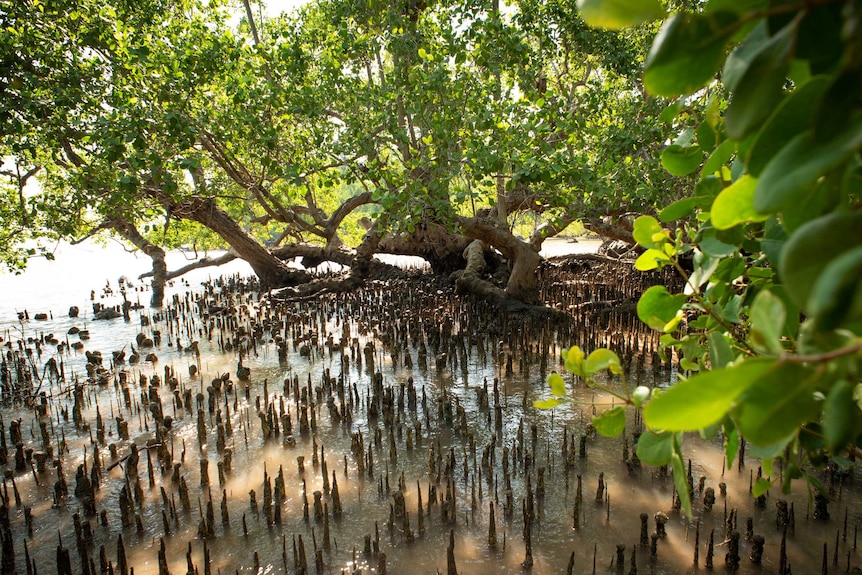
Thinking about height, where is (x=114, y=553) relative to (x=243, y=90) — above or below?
below

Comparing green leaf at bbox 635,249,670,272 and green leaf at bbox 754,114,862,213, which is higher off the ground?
green leaf at bbox 754,114,862,213

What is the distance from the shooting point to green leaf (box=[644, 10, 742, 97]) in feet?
1.29

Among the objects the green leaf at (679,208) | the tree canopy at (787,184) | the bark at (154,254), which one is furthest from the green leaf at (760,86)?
the bark at (154,254)

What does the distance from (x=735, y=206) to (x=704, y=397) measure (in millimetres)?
229

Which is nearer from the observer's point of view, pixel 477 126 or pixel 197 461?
pixel 197 461

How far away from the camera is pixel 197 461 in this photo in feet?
12.3

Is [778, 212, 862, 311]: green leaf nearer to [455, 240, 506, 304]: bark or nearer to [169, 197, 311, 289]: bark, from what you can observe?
[455, 240, 506, 304]: bark

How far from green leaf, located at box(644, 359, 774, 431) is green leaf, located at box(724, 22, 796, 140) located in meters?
0.17

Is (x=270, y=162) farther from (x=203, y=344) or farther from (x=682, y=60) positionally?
(x=682, y=60)

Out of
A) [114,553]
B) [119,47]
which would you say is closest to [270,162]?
[119,47]

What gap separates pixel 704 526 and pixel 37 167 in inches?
373

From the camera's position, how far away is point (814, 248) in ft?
1.07

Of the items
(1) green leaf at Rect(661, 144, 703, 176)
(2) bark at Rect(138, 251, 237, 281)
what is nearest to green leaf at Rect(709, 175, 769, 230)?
(1) green leaf at Rect(661, 144, 703, 176)

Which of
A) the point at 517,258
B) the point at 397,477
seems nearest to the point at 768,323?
the point at 397,477
